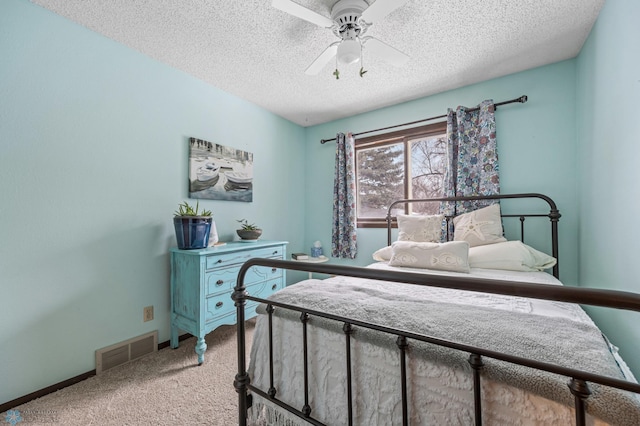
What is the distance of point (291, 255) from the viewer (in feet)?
11.3

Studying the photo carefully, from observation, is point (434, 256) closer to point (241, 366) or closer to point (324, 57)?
point (241, 366)

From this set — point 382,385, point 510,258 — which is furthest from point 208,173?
point 510,258

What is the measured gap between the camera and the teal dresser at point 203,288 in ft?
6.29

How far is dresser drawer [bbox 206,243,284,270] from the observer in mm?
2008

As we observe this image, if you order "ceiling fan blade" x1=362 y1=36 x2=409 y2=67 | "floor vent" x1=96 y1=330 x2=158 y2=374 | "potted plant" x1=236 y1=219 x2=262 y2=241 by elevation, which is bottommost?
"floor vent" x1=96 y1=330 x2=158 y2=374

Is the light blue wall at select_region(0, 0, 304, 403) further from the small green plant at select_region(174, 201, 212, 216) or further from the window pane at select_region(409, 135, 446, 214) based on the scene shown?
the window pane at select_region(409, 135, 446, 214)

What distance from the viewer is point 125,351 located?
6.22 ft

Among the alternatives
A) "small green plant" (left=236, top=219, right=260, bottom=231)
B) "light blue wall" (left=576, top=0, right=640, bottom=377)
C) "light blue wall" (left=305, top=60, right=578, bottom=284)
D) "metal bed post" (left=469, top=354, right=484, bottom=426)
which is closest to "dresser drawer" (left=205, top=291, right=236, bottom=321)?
"small green plant" (left=236, top=219, right=260, bottom=231)

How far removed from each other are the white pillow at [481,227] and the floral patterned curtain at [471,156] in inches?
7.4

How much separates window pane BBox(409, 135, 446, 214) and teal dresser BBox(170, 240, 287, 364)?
77.7 inches

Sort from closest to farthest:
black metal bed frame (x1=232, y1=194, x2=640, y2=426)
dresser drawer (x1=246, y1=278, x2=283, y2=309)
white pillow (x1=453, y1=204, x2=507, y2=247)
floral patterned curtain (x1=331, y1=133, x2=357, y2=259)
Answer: black metal bed frame (x1=232, y1=194, x2=640, y2=426)
white pillow (x1=453, y1=204, x2=507, y2=247)
dresser drawer (x1=246, y1=278, x2=283, y2=309)
floral patterned curtain (x1=331, y1=133, x2=357, y2=259)

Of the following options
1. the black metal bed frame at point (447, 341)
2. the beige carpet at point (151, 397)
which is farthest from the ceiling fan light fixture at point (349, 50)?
the beige carpet at point (151, 397)

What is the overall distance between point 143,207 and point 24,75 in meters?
1.01

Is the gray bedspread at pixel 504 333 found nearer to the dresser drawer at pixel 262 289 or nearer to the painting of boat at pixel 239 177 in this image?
the dresser drawer at pixel 262 289
